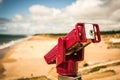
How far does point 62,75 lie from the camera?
299cm

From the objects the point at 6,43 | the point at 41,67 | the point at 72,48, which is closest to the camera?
the point at 72,48

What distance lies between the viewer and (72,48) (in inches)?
113

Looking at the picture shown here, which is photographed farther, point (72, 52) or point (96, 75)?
point (96, 75)

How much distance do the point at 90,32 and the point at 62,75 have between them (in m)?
0.80

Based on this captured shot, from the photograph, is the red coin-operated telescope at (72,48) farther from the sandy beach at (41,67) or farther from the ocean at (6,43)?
the ocean at (6,43)

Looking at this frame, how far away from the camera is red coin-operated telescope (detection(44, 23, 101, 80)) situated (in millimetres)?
2572

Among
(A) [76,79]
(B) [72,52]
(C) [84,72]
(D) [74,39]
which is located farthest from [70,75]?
(C) [84,72]

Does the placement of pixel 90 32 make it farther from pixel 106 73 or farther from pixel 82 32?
pixel 106 73

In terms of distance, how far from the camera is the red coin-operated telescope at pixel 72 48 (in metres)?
2.57

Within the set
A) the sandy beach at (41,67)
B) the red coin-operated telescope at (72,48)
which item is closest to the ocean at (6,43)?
the sandy beach at (41,67)

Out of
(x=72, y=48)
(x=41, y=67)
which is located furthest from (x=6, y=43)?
(x=72, y=48)

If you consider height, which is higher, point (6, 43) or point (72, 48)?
point (72, 48)

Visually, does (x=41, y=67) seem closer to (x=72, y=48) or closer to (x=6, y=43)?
(x=72, y=48)

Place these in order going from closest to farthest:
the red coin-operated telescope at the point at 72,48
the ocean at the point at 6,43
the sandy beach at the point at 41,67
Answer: the red coin-operated telescope at the point at 72,48 < the sandy beach at the point at 41,67 < the ocean at the point at 6,43
